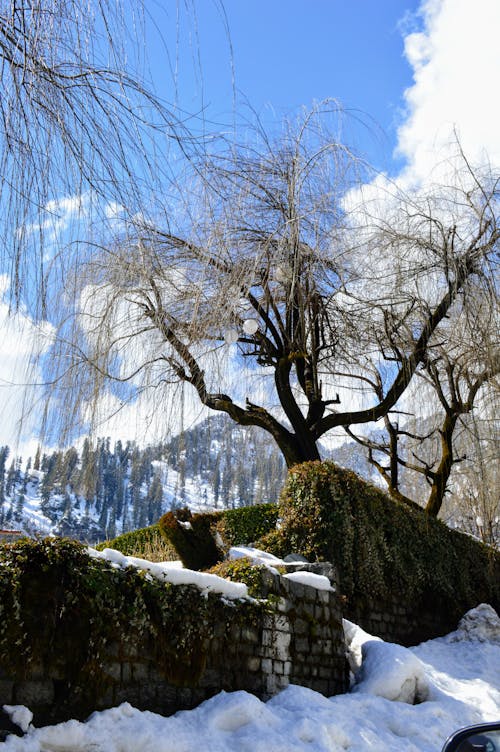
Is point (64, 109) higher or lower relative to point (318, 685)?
higher

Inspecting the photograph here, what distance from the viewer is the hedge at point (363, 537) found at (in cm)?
841

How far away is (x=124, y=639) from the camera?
4762mm

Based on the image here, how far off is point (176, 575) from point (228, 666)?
0.88 meters

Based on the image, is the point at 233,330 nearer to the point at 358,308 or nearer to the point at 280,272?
A: the point at 280,272

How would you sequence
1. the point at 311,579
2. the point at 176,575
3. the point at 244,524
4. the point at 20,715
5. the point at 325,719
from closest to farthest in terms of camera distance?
the point at 20,715 → the point at 325,719 → the point at 176,575 → the point at 311,579 → the point at 244,524

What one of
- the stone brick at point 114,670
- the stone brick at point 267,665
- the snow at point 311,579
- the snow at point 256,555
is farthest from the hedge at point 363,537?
the stone brick at point 114,670

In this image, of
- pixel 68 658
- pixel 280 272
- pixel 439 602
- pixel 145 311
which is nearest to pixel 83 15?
pixel 68 658

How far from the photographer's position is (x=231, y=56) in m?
3.03

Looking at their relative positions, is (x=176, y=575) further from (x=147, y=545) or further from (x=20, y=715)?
(x=147, y=545)

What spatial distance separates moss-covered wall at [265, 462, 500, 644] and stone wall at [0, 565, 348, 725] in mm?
973

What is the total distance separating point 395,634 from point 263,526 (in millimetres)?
2569

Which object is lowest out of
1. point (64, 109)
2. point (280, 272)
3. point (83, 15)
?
point (64, 109)

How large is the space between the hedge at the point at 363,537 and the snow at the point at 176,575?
2.45 metres

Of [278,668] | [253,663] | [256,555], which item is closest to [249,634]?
[253,663]
